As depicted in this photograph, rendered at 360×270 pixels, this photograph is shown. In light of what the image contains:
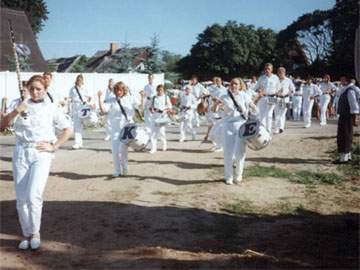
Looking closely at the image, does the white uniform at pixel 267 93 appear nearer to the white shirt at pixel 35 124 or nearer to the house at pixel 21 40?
the white shirt at pixel 35 124

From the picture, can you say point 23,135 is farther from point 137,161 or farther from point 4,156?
point 4,156

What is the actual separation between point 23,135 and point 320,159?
8343mm

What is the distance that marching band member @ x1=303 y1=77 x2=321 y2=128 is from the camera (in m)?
18.9

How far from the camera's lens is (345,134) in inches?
444

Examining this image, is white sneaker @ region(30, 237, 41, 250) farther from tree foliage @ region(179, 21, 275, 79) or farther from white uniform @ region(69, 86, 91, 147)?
tree foliage @ region(179, 21, 275, 79)

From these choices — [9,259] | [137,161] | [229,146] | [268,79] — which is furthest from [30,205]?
[268,79]

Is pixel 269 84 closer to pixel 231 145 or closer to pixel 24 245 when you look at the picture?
pixel 231 145

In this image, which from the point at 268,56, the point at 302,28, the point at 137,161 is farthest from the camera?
the point at 268,56

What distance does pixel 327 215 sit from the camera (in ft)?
23.8

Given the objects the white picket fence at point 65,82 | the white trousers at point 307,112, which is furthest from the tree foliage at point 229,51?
the white trousers at point 307,112

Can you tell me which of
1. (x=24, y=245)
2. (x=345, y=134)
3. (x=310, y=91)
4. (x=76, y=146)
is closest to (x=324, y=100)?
(x=310, y=91)

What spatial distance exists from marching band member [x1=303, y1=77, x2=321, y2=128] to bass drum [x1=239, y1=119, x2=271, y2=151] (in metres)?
10.6

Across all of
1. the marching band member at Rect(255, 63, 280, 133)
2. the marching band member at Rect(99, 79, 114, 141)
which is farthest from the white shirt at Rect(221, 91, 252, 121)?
the marching band member at Rect(255, 63, 280, 133)

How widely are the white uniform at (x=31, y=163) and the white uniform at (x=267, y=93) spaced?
9.04 meters
